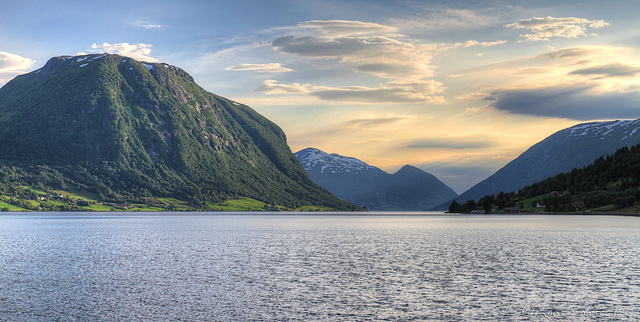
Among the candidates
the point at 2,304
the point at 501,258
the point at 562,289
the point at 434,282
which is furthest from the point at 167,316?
the point at 501,258

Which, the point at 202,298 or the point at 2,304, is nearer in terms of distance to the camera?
the point at 2,304

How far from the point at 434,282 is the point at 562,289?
11678 millimetres

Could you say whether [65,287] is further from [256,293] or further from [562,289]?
[562,289]

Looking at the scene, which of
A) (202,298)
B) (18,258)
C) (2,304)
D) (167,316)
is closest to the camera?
(167,316)

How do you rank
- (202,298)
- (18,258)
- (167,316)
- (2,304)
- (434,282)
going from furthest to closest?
1. (18,258)
2. (434,282)
3. (202,298)
4. (2,304)
5. (167,316)

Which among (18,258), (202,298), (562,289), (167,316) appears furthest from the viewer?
(18,258)

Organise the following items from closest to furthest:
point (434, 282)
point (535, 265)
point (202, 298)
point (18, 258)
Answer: point (202, 298) < point (434, 282) < point (535, 265) < point (18, 258)

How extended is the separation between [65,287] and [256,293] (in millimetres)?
18657

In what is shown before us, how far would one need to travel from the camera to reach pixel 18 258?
237 feet

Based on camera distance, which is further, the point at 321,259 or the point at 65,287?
the point at 321,259

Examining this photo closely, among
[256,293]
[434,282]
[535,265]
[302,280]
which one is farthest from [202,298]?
[535,265]

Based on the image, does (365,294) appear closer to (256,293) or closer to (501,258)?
(256,293)

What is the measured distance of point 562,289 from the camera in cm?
4703

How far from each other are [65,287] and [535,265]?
179 feet
